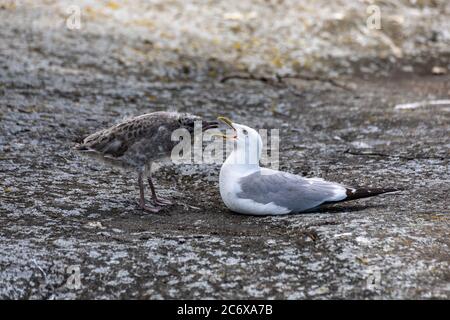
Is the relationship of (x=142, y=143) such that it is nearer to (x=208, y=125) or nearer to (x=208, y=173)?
(x=208, y=125)

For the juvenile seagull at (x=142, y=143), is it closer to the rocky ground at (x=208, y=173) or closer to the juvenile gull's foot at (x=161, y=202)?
the juvenile gull's foot at (x=161, y=202)

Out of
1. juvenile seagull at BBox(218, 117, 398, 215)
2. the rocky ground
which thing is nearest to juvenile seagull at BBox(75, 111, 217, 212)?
the rocky ground

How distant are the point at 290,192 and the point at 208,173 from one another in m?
1.45

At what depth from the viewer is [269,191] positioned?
5500mm

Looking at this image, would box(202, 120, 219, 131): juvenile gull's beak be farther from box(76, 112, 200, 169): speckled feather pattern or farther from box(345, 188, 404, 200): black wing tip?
box(345, 188, 404, 200): black wing tip

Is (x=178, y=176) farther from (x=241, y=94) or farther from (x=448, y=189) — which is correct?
Result: (x=241, y=94)

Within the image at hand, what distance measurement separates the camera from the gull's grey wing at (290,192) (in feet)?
17.9

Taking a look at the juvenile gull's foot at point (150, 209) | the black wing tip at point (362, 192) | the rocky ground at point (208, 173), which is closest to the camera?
the rocky ground at point (208, 173)

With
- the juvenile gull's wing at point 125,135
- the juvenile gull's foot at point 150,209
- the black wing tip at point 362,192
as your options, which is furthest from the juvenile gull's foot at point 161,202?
the black wing tip at point 362,192

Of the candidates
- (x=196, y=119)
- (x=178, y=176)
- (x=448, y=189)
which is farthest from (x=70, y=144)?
(x=448, y=189)

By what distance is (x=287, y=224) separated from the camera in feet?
17.4

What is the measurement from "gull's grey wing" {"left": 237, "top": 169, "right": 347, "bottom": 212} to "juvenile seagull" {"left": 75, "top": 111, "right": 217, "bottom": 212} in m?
0.69

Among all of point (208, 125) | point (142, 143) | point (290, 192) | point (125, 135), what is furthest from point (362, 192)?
point (125, 135)

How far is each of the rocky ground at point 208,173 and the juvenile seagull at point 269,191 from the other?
0.12 metres
